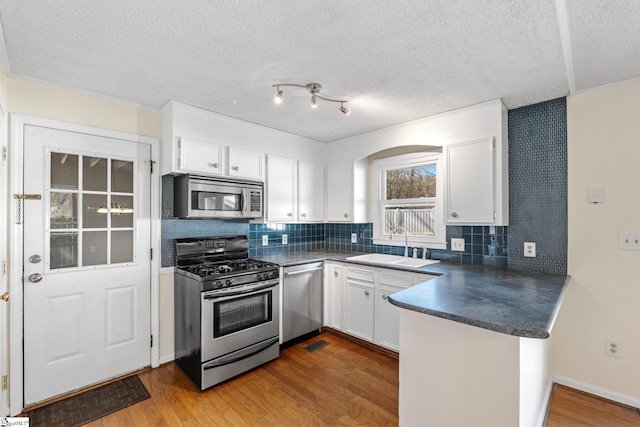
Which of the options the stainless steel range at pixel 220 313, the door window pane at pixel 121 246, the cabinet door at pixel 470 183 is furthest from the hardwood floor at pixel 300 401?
the cabinet door at pixel 470 183

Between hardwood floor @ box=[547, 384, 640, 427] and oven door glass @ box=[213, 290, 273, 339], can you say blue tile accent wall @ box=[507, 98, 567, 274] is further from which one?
oven door glass @ box=[213, 290, 273, 339]

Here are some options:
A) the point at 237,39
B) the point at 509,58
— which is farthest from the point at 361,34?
the point at 509,58

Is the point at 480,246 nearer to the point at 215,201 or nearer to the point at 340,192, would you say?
the point at 340,192

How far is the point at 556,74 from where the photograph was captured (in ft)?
6.73

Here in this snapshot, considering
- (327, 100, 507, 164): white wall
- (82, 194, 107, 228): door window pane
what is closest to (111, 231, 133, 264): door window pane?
(82, 194, 107, 228): door window pane

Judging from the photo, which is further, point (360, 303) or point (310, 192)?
point (310, 192)

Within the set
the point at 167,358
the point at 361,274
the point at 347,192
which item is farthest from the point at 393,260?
the point at 167,358

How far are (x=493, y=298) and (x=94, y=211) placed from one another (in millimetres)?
2991

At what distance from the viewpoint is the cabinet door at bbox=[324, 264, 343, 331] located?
335 cm

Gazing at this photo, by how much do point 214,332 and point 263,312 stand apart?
1.65 ft

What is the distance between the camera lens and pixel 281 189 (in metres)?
3.47

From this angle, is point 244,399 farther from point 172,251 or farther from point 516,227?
point 516,227

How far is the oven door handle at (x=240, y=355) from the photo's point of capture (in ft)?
7.93

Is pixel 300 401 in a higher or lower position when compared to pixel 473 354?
lower
